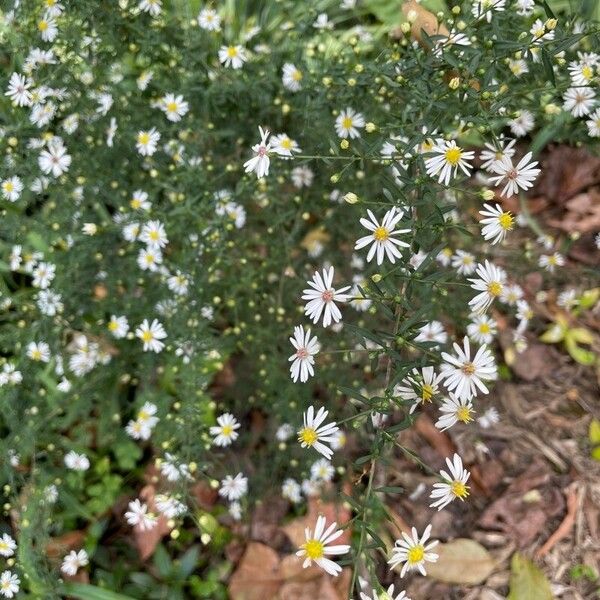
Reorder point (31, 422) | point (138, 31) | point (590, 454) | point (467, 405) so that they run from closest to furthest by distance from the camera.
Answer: point (467, 405) → point (138, 31) → point (31, 422) → point (590, 454)

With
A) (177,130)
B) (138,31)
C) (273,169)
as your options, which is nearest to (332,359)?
(273,169)

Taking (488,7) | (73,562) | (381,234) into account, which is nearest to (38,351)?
(73,562)

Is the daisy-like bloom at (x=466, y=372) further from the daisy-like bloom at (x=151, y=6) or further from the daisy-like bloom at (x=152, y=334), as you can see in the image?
the daisy-like bloom at (x=151, y=6)

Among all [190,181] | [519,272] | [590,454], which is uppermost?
[519,272]

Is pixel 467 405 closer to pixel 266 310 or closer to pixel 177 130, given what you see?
pixel 266 310

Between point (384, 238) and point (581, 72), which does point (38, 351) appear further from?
point (581, 72)

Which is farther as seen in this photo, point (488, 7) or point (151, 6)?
point (151, 6)
